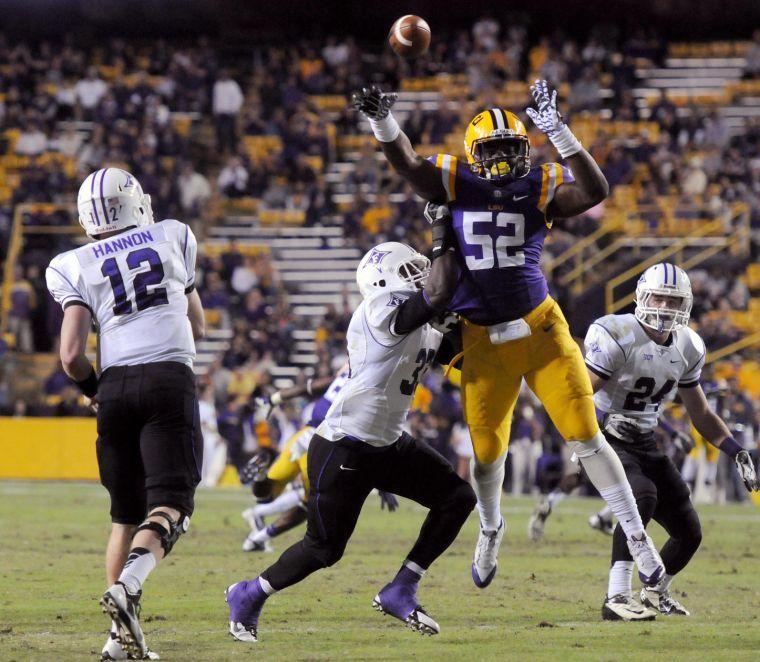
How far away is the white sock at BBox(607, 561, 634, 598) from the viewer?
6543 mm

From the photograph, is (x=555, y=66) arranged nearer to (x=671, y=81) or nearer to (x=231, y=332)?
(x=671, y=81)

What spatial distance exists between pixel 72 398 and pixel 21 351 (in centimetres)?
166

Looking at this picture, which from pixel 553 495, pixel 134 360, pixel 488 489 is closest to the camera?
pixel 134 360

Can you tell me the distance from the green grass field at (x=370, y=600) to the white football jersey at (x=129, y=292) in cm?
125

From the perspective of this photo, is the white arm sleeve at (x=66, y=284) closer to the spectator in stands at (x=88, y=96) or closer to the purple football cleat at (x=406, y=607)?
the purple football cleat at (x=406, y=607)

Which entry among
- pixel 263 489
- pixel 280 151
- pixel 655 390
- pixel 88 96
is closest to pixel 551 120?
pixel 655 390

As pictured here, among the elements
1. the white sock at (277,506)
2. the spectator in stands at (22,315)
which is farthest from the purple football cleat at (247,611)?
the spectator in stands at (22,315)

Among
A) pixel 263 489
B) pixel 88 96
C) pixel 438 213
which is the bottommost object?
pixel 263 489

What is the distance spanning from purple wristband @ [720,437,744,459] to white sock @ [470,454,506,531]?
1.23 metres

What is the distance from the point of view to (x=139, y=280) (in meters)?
5.42

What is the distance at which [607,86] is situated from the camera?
2442cm

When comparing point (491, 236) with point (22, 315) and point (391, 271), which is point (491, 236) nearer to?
point (391, 271)

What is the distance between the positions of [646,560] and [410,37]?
2.72 meters

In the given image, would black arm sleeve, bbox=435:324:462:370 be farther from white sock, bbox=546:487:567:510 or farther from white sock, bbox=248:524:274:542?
white sock, bbox=546:487:567:510
